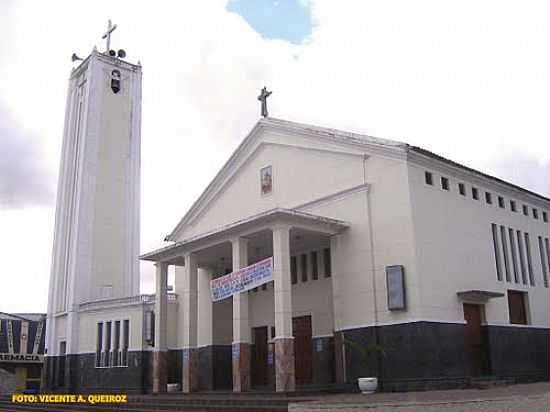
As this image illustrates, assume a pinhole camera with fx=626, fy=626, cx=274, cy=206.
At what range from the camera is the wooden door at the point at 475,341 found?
Result: 61.8ft

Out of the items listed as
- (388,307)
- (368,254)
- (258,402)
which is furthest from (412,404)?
(368,254)

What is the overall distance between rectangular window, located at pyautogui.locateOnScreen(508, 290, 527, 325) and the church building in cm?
5

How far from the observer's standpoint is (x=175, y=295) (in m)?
26.3

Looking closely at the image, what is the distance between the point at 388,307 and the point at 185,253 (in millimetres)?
7600

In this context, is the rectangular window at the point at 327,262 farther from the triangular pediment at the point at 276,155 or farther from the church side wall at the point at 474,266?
the church side wall at the point at 474,266

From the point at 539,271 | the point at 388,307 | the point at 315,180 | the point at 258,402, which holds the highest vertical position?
the point at 315,180

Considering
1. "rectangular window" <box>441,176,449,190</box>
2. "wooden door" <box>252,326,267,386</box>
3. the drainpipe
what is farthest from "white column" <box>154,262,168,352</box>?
"rectangular window" <box>441,176,449,190</box>

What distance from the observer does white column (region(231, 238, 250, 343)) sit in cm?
1880

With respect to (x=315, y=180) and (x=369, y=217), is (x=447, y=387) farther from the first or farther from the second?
(x=315, y=180)

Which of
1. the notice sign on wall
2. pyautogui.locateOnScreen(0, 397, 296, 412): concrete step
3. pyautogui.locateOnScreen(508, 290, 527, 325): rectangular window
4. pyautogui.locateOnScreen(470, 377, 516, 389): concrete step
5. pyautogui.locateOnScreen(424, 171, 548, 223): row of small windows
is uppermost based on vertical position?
pyautogui.locateOnScreen(424, 171, 548, 223): row of small windows

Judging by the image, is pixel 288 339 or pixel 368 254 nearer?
pixel 288 339

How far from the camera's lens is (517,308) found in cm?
2142

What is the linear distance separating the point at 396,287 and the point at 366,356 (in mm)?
2202

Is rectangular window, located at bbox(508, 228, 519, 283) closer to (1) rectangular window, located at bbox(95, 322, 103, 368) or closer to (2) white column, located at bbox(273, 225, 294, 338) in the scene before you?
(2) white column, located at bbox(273, 225, 294, 338)
